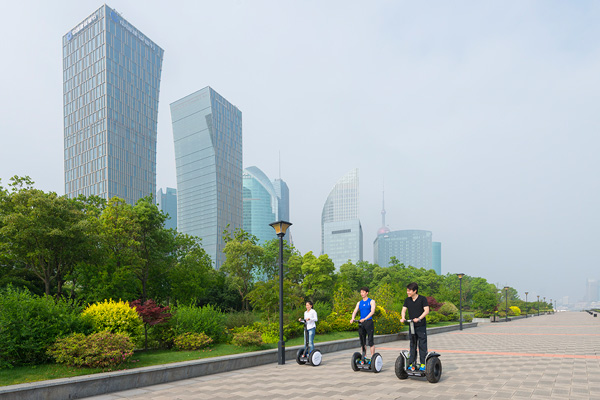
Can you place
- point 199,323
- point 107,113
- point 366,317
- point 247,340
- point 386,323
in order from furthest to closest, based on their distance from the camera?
1. point 107,113
2. point 386,323
3. point 199,323
4. point 247,340
5. point 366,317

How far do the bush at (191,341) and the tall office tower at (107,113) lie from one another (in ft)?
280

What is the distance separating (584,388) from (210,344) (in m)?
9.38

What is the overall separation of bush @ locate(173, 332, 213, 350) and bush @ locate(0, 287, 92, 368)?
8.87 ft

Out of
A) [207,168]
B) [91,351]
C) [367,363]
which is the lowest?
[367,363]

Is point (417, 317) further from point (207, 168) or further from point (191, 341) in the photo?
point (207, 168)

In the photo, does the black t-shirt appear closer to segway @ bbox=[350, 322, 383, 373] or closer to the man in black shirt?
the man in black shirt

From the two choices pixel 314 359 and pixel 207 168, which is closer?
pixel 314 359

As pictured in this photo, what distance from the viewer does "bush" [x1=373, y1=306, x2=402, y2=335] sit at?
17.4 metres

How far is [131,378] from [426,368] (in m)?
5.88

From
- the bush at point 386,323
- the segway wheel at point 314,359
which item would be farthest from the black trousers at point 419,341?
the bush at point 386,323

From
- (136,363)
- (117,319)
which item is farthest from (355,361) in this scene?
(117,319)

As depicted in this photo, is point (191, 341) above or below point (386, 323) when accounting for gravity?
above

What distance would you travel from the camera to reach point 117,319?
993 centimetres

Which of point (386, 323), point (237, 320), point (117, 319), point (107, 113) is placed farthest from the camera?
point (107, 113)
